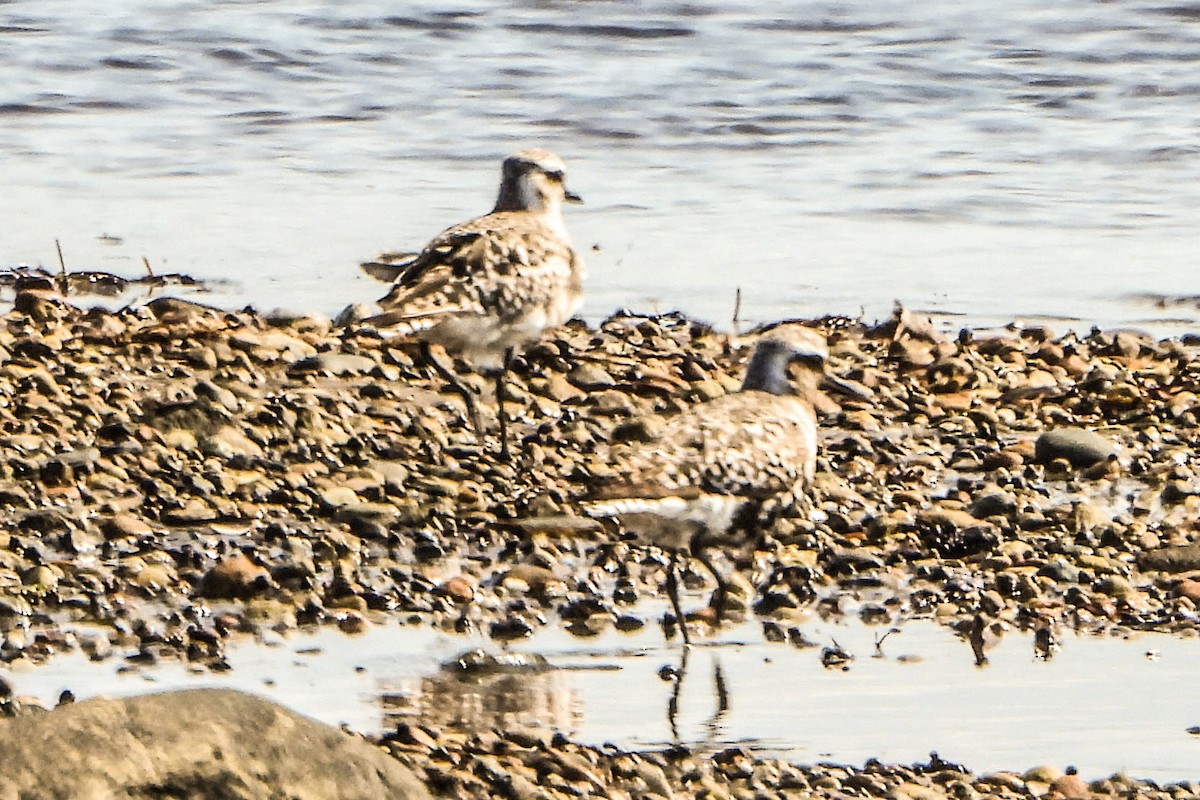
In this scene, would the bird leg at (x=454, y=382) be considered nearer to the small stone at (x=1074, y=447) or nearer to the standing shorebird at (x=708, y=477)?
the standing shorebird at (x=708, y=477)

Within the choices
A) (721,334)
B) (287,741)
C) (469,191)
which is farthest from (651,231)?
(287,741)

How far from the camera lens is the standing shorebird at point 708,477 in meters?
7.70

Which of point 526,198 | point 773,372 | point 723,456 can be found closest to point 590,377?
point 526,198

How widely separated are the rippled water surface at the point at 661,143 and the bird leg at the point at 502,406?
8.22 feet

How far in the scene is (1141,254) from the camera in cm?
1457

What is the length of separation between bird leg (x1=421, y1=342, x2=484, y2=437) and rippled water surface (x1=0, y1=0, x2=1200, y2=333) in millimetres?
2426

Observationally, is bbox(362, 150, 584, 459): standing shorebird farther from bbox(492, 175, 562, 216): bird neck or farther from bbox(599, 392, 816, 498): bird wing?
bbox(599, 392, 816, 498): bird wing

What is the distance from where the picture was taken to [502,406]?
1003cm

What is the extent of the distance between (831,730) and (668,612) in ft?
4.24

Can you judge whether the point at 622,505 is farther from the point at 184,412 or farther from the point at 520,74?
the point at 520,74

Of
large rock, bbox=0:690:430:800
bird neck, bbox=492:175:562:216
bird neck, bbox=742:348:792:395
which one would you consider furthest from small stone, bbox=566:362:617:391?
large rock, bbox=0:690:430:800

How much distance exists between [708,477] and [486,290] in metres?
2.39

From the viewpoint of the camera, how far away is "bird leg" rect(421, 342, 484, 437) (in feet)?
32.8

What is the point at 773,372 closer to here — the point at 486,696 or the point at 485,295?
the point at 485,295
